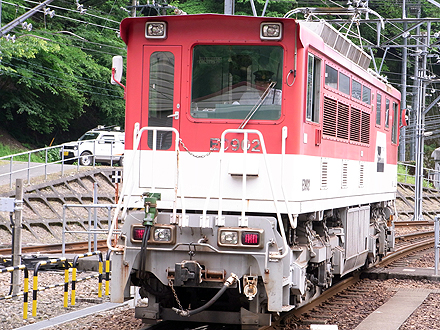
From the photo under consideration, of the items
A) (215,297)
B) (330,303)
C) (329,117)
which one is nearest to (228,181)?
(215,297)

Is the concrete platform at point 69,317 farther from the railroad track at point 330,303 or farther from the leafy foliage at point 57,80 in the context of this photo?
the leafy foliage at point 57,80

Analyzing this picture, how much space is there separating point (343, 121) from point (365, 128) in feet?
6.11

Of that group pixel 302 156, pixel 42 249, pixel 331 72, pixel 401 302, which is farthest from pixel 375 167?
pixel 42 249

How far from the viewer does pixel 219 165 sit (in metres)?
7.91

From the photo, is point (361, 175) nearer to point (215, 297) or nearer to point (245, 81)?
point (245, 81)

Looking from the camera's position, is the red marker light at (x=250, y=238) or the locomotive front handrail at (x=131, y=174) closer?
the red marker light at (x=250, y=238)

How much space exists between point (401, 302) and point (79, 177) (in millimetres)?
14539

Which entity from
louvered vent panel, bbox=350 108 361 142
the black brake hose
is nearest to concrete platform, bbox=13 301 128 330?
the black brake hose

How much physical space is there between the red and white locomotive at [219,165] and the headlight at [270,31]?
1 cm

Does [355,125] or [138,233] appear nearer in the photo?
[138,233]

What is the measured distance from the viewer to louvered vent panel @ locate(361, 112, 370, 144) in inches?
485

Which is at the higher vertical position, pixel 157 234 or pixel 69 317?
pixel 157 234

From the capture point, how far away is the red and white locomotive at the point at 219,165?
7.70 m

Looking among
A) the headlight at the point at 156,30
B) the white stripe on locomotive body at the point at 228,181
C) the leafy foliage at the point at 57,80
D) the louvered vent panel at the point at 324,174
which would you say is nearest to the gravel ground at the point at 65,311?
the white stripe on locomotive body at the point at 228,181
